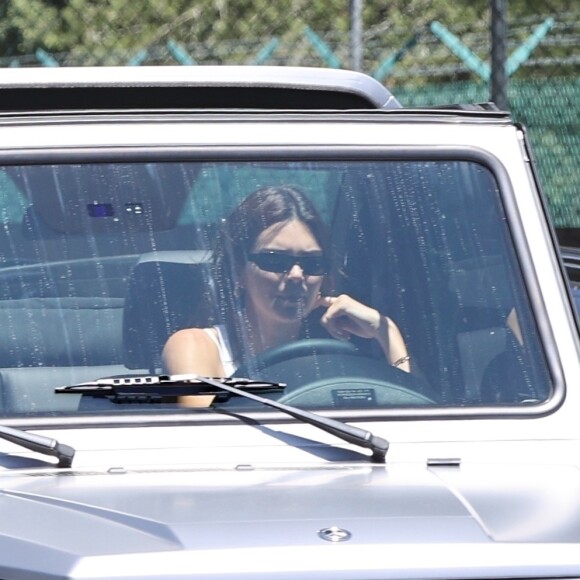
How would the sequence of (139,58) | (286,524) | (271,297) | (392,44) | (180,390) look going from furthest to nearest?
(139,58), (392,44), (271,297), (180,390), (286,524)

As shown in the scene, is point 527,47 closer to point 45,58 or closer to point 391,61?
point 391,61

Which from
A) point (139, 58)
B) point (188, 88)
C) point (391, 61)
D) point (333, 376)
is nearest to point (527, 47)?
point (391, 61)

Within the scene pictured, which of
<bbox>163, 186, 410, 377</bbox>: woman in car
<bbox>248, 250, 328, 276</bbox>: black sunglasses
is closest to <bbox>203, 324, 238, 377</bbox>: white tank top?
<bbox>163, 186, 410, 377</bbox>: woman in car

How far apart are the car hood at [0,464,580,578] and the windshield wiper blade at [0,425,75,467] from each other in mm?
32

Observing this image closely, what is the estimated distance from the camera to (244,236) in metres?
2.30

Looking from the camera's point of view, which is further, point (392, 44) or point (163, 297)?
point (392, 44)

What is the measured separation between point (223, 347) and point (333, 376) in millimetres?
196

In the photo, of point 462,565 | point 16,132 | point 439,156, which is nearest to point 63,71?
point 16,132

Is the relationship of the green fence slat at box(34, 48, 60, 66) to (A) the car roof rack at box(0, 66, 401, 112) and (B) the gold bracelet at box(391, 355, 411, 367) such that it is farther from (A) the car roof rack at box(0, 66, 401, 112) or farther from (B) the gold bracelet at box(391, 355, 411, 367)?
(B) the gold bracelet at box(391, 355, 411, 367)

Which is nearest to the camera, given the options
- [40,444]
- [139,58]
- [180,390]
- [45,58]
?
[40,444]

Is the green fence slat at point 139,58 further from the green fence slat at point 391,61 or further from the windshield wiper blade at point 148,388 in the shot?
the windshield wiper blade at point 148,388

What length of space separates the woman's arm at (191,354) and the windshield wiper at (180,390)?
2 centimetres

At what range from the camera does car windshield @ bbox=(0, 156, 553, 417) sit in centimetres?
220

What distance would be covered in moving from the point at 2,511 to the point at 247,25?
5.18 metres
